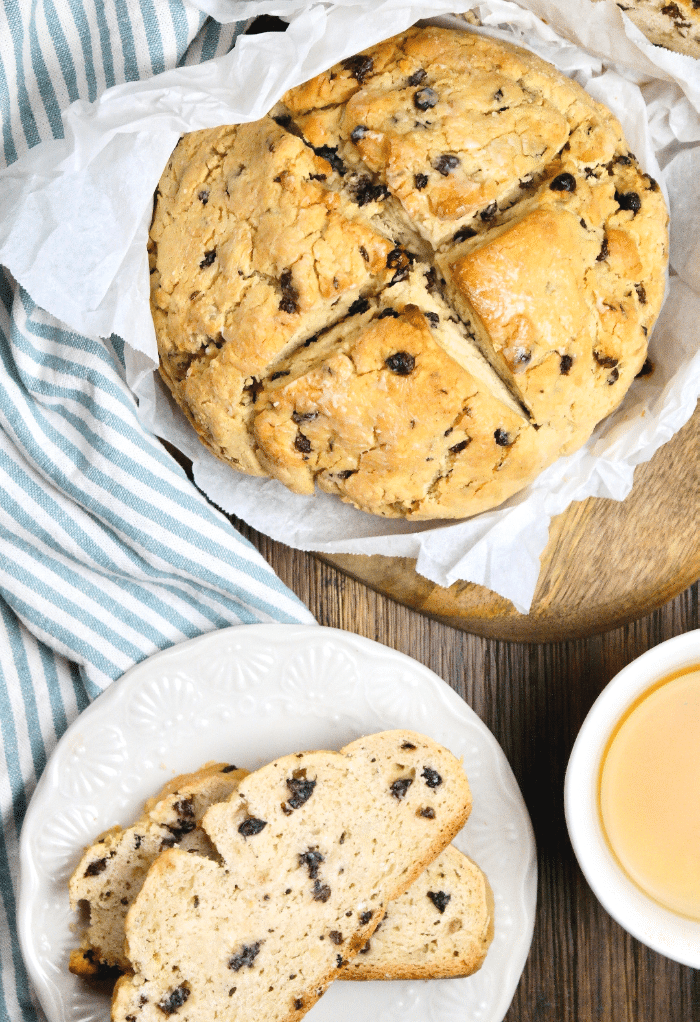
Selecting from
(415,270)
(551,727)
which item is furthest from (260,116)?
(551,727)

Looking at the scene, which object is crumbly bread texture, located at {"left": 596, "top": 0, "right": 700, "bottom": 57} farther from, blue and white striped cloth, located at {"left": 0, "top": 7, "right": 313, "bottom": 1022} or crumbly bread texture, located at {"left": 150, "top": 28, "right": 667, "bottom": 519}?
blue and white striped cloth, located at {"left": 0, "top": 7, "right": 313, "bottom": 1022}

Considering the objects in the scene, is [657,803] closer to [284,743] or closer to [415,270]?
[284,743]

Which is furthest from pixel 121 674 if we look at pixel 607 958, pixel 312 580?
pixel 607 958

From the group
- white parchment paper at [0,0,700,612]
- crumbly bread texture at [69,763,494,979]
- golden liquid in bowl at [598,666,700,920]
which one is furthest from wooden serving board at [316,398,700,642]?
crumbly bread texture at [69,763,494,979]

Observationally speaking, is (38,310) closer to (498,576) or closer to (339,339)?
(339,339)

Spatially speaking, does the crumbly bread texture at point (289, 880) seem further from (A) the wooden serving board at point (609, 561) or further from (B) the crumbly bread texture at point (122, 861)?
(A) the wooden serving board at point (609, 561)
